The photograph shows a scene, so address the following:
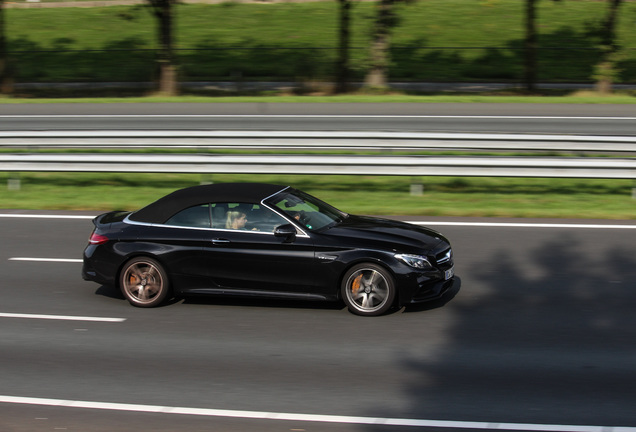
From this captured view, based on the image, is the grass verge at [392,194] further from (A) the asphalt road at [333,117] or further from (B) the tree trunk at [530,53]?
(B) the tree trunk at [530,53]

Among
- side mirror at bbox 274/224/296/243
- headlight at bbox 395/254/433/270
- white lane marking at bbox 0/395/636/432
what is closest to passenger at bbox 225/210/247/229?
side mirror at bbox 274/224/296/243

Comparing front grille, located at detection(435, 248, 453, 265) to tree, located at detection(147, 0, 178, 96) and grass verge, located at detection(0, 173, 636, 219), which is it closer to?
grass verge, located at detection(0, 173, 636, 219)

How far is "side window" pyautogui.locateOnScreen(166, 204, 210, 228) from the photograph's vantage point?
8539mm

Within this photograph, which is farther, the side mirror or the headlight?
the side mirror

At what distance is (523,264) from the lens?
32.8ft

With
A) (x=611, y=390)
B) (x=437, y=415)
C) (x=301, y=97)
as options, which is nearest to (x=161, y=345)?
(x=437, y=415)

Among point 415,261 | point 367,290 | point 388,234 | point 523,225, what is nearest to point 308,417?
point 367,290

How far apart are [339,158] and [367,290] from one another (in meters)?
6.11

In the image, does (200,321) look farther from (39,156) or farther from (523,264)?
(39,156)

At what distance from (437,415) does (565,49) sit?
30.9m

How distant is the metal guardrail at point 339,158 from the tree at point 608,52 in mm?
14086

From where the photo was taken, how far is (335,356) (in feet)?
22.9

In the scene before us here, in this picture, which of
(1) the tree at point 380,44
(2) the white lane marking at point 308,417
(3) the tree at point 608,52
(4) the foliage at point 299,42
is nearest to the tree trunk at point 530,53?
(4) the foliage at point 299,42

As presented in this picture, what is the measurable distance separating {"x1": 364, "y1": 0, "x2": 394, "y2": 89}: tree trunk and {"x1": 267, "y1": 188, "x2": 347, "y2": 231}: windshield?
64.0 feet
